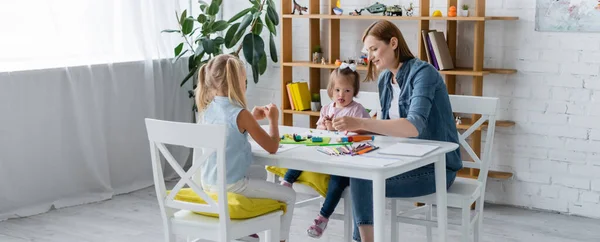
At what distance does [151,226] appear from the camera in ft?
Result: 14.3

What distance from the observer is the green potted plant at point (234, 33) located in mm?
5148

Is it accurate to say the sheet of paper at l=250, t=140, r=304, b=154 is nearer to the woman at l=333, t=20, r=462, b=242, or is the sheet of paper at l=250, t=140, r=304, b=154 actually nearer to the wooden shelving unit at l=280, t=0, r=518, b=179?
the woman at l=333, t=20, r=462, b=242

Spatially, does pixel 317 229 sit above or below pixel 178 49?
below

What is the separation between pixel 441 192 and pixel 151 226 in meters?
1.80

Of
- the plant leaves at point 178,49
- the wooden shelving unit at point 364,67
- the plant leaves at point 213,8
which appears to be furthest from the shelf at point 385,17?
the plant leaves at point 178,49

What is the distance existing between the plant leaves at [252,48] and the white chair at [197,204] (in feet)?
7.28

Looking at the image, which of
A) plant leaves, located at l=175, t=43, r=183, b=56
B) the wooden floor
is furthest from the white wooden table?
plant leaves, located at l=175, t=43, r=183, b=56

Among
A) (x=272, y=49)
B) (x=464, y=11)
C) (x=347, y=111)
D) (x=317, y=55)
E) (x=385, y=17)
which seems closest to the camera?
(x=347, y=111)

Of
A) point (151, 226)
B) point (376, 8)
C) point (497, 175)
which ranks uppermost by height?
point (376, 8)

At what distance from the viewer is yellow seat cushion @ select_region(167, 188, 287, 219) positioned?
9.48 ft

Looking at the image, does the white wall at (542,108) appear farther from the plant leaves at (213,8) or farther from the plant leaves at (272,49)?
the plant leaves at (213,8)

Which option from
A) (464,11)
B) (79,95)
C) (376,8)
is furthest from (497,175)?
(79,95)

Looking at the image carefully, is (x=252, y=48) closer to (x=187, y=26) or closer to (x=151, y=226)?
(x=187, y=26)

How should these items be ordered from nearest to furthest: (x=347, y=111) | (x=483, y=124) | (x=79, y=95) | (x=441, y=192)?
(x=441, y=192) < (x=347, y=111) < (x=483, y=124) < (x=79, y=95)
